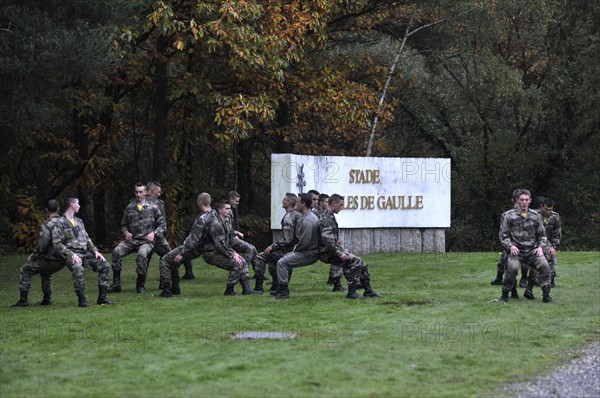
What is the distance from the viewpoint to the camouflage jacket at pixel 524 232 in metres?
19.0

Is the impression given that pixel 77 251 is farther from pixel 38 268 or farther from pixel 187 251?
pixel 187 251

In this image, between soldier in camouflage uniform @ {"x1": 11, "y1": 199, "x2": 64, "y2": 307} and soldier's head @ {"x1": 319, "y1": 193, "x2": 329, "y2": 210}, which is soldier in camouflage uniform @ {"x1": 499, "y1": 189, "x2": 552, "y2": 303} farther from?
soldier in camouflage uniform @ {"x1": 11, "y1": 199, "x2": 64, "y2": 307}

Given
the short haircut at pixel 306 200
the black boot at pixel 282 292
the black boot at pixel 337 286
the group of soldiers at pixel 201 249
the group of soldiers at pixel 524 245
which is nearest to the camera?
the group of soldiers at pixel 201 249

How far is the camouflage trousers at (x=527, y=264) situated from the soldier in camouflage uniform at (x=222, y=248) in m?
5.06

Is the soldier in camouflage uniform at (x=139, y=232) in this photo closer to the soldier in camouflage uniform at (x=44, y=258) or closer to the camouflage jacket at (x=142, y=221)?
the camouflage jacket at (x=142, y=221)

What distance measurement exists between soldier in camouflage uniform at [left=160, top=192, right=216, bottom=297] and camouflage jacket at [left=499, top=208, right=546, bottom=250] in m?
5.55

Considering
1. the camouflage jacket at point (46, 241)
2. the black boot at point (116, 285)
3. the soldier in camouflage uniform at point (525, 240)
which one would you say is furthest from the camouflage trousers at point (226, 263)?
the soldier in camouflage uniform at point (525, 240)

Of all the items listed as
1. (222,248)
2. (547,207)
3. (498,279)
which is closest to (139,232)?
(222,248)

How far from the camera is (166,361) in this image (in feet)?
41.9

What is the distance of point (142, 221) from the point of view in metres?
21.0

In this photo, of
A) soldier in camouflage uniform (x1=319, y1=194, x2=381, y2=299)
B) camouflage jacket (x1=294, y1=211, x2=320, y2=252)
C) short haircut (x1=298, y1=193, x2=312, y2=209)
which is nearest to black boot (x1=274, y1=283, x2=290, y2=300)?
camouflage jacket (x1=294, y1=211, x2=320, y2=252)

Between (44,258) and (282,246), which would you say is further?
(282,246)

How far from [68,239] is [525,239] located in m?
8.23

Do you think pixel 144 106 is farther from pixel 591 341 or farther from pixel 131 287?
pixel 591 341
